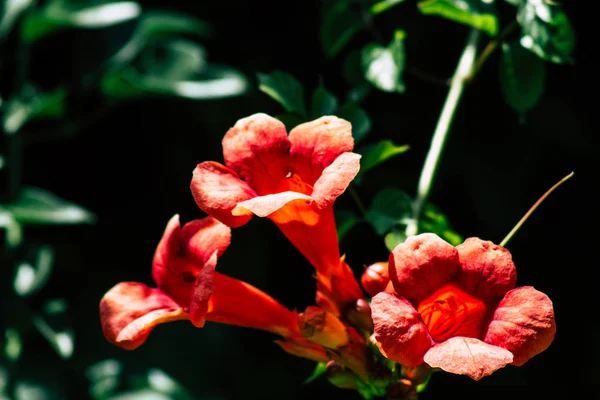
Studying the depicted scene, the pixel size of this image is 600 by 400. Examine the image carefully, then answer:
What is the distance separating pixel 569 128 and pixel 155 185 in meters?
1.83

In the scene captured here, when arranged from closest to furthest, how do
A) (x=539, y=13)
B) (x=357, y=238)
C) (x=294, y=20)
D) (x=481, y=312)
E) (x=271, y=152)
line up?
(x=481, y=312) → (x=271, y=152) → (x=539, y=13) → (x=357, y=238) → (x=294, y=20)

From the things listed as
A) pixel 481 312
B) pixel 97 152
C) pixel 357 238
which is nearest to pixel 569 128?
pixel 357 238

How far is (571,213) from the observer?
9.23 ft

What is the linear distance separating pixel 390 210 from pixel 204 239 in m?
0.44

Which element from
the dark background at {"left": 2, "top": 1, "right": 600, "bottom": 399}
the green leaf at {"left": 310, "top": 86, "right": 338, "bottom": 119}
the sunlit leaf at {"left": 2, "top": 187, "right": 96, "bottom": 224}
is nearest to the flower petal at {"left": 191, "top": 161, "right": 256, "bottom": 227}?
the green leaf at {"left": 310, "top": 86, "right": 338, "bottom": 119}

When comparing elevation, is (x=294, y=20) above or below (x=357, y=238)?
above

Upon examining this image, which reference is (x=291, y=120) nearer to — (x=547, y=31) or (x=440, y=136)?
(x=440, y=136)

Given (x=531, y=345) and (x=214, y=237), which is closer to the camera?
(x=531, y=345)

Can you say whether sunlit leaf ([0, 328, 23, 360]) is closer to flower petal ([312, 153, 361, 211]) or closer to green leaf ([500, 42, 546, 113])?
flower petal ([312, 153, 361, 211])

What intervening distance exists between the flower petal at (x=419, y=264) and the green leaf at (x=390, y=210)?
0.31 meters

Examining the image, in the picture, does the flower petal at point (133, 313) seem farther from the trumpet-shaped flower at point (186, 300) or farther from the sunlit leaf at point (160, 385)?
the sunlit leaf at point (160, 385)

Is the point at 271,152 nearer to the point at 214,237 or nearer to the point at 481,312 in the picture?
the point at 214,237

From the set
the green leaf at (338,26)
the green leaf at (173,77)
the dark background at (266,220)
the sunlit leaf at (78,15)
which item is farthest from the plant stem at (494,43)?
the sunlit leaf at (78,15)

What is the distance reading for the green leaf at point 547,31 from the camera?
5.50 ft
